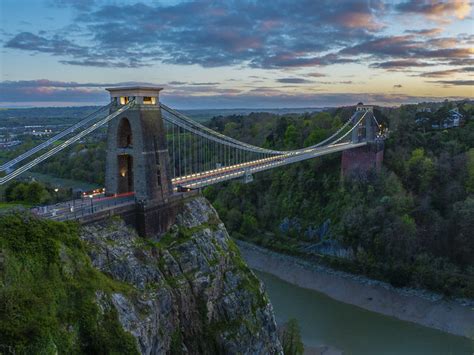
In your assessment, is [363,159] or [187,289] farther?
[363,159]

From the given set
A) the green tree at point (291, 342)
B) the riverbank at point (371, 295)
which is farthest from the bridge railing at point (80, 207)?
the riverbank at point (371, 295)

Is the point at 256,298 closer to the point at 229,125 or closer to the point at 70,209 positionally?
the point at 70,209

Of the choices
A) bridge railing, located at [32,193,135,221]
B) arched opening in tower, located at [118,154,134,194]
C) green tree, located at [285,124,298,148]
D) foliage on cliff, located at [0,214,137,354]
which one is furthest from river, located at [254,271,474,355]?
green tree, located at [285,124,298,148]

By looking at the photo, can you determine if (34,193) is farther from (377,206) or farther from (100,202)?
(377,206)

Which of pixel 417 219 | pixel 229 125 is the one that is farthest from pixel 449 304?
pixel 229 125

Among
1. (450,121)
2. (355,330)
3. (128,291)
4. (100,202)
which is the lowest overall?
(355,330)

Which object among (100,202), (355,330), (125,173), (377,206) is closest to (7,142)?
(125,173)

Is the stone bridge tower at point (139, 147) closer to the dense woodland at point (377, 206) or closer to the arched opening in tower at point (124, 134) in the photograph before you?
the arched opening in tower at point (124, 134)
